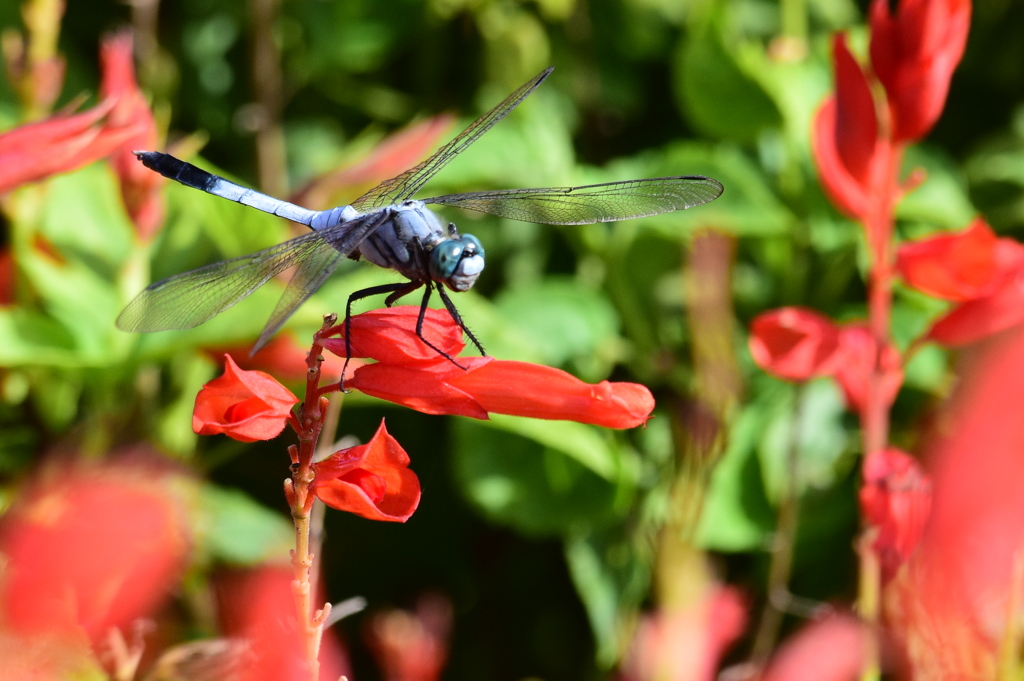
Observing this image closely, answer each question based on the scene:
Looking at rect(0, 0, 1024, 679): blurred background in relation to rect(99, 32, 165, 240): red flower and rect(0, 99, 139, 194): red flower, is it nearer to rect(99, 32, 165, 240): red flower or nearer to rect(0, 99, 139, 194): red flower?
rect(99, 32, 165, 240): red flower

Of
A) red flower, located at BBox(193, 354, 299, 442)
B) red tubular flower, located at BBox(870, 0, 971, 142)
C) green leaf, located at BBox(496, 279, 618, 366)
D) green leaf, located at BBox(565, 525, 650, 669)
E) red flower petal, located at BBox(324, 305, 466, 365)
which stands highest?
red tubular flower, located at BBox(870, 0, 971, 142)

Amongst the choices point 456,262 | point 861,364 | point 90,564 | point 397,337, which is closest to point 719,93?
point 861,364

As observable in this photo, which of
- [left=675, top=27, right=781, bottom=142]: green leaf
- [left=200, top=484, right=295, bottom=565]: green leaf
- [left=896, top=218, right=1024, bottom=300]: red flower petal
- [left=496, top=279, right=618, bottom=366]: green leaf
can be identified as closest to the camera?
[left=896, top=218, right=1024, bottom=300]: red flower petal

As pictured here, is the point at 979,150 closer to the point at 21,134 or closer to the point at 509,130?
the point at 509,130

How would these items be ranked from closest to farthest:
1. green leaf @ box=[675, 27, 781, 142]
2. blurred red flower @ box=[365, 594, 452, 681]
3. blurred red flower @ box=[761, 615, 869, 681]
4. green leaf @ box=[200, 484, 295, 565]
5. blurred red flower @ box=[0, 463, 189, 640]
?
blurred red flower @ box=[0, 463, 189, 640] < blurred red flower @ box=[761, 615, 869, 681] < blurred red flower @ box=[365, 594, 452, 681] < green leaf @ box=[200, 484, 295, 565] < green leaf @ box=[675, 27, 781, 142]

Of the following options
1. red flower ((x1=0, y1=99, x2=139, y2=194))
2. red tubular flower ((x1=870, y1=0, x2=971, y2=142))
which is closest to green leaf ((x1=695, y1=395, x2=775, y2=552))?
red tubular flower ((x1=870, y1=0, x2=971, y2=142))

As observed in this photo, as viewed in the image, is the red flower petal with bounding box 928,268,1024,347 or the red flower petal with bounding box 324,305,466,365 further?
the red flower petal with bounding box 928,268,1024,347
